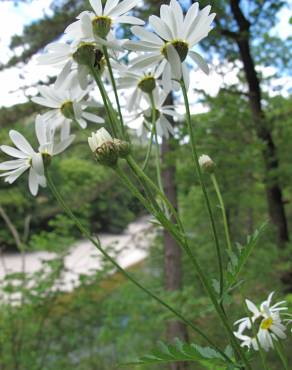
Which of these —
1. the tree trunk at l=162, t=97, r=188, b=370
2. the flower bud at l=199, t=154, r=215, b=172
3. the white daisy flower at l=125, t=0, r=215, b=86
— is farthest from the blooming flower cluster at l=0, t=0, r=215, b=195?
the tree trunk at l=162, t=97, r=188, b=370

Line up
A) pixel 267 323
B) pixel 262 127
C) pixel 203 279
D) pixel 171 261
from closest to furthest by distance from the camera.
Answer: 1. pixel 203 279
2. pixel 267 323
3. pixel 262 127
4. pixel 171 261

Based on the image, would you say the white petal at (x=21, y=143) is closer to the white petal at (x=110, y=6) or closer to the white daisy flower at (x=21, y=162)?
the white daisy flower at (x=21, y=162)

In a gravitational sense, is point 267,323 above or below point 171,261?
below

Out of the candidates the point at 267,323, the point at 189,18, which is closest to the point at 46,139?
the point at 189,18

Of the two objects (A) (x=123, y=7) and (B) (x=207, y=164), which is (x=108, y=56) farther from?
(B) (x=207, y=164)

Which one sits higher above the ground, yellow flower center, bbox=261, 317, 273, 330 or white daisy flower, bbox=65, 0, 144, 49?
white daisy flower, bbox=65, 0, 144, 49

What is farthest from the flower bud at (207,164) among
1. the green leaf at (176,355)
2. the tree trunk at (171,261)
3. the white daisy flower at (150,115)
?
the tree trunk at (171,261)

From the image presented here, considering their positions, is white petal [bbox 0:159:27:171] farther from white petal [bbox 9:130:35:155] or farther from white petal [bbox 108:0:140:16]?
white petal [bbox 108:0:140:16]
